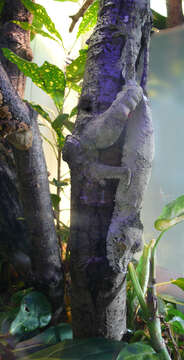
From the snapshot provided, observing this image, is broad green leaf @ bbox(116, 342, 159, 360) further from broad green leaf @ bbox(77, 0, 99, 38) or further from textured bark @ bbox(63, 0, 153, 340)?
broad green leaf @ bbox(77, 0, 99, 38)

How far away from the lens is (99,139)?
47 cm

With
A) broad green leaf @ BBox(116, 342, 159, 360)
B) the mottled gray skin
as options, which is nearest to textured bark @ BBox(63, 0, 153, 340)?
the mottled gray skin

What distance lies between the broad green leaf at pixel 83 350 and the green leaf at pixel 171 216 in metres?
0.27

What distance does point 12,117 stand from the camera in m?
0.55

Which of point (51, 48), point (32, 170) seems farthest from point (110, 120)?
point (51, 48)

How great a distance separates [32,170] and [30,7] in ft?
1.57

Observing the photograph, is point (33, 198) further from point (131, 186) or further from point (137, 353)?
point (137, 353)

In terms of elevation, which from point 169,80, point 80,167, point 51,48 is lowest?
point 80,167

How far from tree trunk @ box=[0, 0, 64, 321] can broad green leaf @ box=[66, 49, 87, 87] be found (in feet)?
0.72

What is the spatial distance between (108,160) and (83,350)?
0.39 meters

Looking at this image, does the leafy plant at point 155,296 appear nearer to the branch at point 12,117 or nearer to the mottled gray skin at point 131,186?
the mottled gray skin at point 131,186

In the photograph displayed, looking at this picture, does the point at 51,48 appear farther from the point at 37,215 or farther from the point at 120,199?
the point at 120,199

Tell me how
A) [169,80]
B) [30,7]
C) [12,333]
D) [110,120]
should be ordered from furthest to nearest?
[169,80], [30,7], [12,333], [110,120]

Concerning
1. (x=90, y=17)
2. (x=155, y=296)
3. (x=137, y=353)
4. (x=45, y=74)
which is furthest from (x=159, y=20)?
(x=137, y=353)
